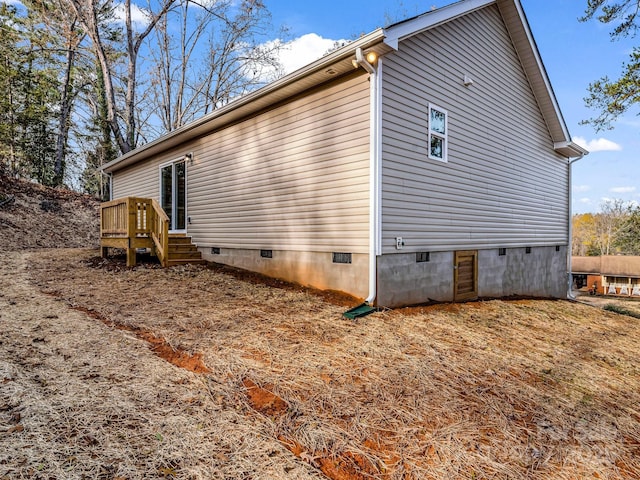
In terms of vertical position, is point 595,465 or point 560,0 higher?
point 560,0

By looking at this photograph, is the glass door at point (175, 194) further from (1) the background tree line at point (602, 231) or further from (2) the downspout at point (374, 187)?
(1) the background tree line at point (602, 231)

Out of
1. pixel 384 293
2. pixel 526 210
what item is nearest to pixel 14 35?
pixel 384 293

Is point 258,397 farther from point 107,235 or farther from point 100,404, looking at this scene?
point 107,235

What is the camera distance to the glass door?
10070mm

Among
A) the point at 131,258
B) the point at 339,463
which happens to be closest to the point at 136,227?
the point at 131,258

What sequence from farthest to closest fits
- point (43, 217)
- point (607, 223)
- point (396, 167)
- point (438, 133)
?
point (607, 223) < point (43, 217) < point (438, 133) < point (396, 167)

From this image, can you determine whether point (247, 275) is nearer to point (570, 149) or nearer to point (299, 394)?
point (299, 394)

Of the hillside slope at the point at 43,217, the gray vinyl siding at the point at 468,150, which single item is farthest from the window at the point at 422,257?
the hillside slope at the point at 43,217

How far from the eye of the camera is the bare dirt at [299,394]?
2.01m

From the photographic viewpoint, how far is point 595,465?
84.0 inches

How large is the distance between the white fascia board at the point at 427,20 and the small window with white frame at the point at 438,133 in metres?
1.31

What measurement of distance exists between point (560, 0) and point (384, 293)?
1137 centimetres

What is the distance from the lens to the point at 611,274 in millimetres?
27547

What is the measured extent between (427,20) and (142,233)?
727 cm
